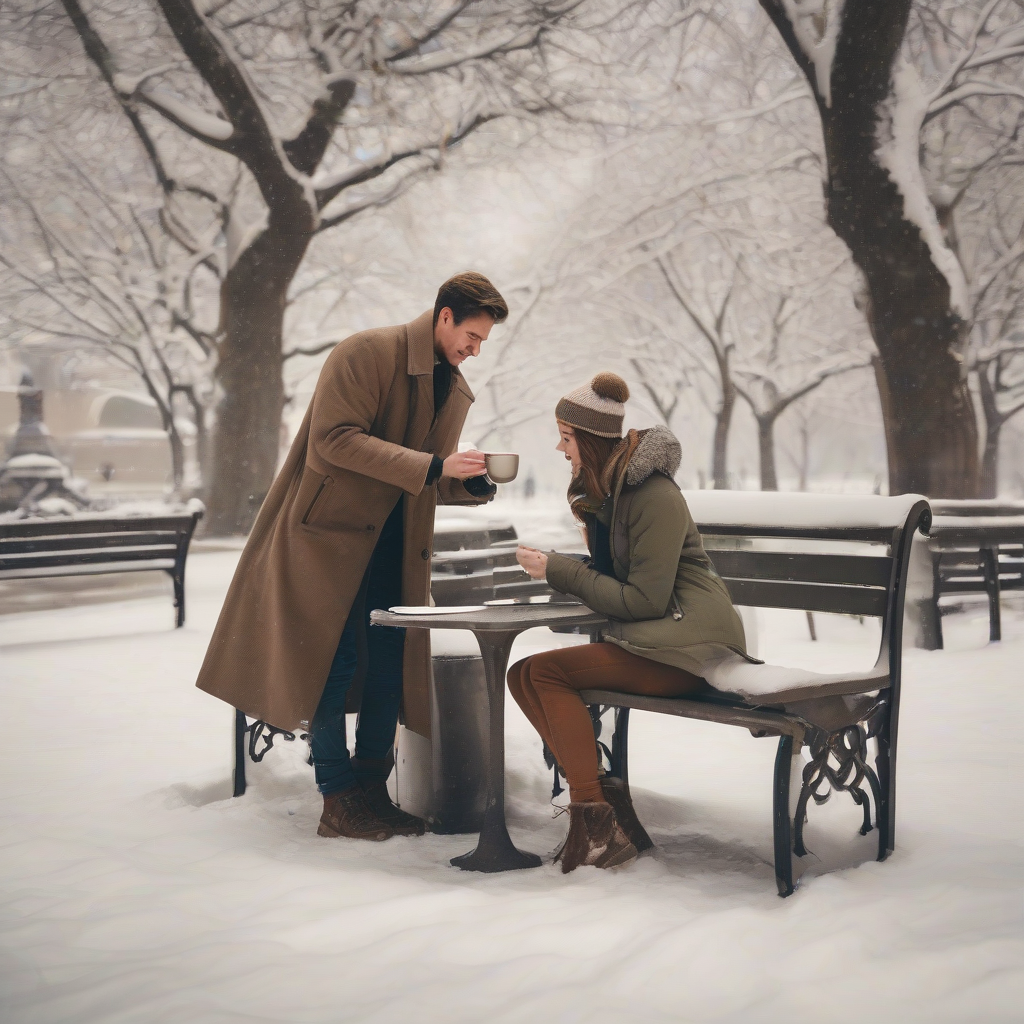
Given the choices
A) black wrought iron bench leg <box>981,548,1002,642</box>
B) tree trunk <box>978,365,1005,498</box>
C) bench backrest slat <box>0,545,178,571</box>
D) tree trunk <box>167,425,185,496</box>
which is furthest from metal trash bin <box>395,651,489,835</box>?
tree trunk <box>167,425,185,496</box>

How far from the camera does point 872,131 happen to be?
7.94 m

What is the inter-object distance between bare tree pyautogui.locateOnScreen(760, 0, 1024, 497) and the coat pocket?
6070 millimetres

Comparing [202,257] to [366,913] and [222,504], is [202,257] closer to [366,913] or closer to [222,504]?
[222,504]

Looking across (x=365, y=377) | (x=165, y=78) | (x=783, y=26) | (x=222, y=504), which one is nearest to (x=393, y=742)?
(x=365, y=377)

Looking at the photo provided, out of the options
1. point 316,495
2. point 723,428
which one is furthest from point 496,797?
point 723,428

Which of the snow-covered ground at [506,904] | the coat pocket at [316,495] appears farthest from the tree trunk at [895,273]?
the coat pocket at [316,495]

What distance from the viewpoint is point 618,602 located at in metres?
2.96

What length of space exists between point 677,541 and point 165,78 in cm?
1300

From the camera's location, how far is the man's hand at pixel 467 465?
3105 millimetres

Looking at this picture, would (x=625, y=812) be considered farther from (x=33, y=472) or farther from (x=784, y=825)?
(x=33, y=472)

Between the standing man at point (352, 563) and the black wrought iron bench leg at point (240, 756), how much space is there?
17.2 inches

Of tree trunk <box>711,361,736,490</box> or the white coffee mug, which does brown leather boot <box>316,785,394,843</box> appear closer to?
the white coffee mug

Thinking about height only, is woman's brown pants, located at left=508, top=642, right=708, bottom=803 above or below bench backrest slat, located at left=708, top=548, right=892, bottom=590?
below

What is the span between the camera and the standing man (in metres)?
3.29
